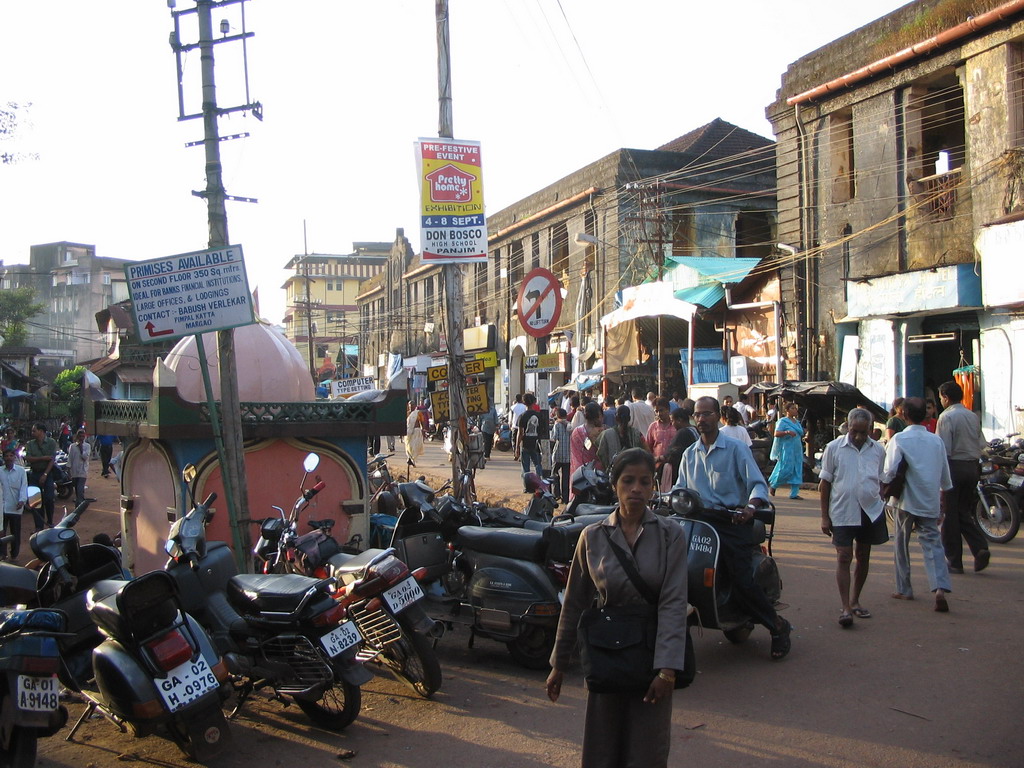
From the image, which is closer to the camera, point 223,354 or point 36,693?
point 36,693

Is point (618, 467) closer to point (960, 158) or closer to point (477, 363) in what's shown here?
point (477, 363)

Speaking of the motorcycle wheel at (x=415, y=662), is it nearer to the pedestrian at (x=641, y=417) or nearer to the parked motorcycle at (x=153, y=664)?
the parked motorcycle at (x=153, y=664)

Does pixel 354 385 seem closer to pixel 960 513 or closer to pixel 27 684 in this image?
pixel 960 513

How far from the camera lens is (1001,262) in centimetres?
1470

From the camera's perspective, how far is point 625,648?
3172 millimetres

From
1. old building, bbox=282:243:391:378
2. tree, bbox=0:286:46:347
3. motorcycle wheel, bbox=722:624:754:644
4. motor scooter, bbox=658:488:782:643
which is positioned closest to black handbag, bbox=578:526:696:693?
motor scooter, bbox=658:488:782:643

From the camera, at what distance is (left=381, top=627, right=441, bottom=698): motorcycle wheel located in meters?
5.39

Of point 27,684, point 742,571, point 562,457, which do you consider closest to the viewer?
point 27,684

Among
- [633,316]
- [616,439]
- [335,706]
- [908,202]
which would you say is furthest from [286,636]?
[633,316]

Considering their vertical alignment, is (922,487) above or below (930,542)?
above

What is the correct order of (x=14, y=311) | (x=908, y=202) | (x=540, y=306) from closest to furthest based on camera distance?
(x=540, y=306) < (x=908, y=202) < (x=14, y=311)

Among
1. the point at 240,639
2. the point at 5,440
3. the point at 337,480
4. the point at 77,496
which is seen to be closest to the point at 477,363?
the point at 337,480

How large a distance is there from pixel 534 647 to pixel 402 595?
3.81 feet

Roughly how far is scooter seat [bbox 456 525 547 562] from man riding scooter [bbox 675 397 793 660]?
112 cm
